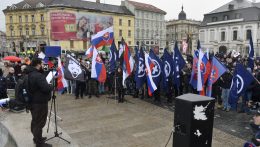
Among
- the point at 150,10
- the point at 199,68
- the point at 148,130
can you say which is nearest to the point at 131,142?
the point at 148,130

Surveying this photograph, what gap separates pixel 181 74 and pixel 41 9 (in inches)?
2302

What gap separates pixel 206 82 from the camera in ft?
30.6

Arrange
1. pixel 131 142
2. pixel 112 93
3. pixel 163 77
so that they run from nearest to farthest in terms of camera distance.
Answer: pixel 131 142 → pixel 163 77 → pixel 112 93

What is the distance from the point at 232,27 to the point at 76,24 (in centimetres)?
3371

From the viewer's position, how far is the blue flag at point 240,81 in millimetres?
6727

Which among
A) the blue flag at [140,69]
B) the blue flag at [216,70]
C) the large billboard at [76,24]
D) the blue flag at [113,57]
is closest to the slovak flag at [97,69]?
the blue flag at [113,57]

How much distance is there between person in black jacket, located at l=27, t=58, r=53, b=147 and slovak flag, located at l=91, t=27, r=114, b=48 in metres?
5.53

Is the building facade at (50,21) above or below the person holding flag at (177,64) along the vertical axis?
above

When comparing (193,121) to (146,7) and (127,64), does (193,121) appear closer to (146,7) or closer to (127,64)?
(127,64)

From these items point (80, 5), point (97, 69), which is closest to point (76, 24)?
point (80, 5)

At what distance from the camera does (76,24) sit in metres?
53.8

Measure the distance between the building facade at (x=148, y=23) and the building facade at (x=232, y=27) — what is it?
2185cm

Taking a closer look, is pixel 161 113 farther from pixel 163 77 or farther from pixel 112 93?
pixel 112 93

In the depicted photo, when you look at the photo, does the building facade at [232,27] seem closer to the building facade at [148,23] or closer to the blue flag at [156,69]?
the building facade at [148,23]
